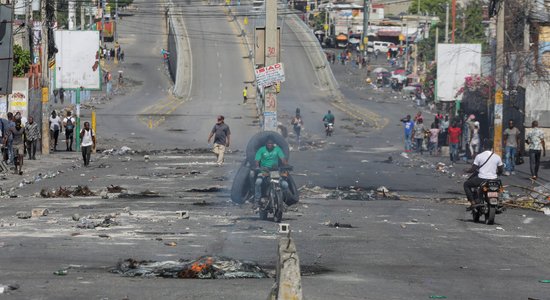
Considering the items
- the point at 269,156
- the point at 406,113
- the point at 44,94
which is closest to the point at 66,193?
the point at 269,156

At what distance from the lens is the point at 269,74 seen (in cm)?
2898

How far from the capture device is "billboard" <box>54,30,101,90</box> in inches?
2133

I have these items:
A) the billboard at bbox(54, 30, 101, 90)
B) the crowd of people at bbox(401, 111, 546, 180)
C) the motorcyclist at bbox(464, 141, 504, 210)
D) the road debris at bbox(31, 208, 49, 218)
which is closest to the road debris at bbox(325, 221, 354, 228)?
the motorcyclist at bbox(464, 141, 504, 210)

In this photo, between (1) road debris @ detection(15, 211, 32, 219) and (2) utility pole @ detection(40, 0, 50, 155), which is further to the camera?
(2) utility pole @ detection(40, 0, 50, 155)

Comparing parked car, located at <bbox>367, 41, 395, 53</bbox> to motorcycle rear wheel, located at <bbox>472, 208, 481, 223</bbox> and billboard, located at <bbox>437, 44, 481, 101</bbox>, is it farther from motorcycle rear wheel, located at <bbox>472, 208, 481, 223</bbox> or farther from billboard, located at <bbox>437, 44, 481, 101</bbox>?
motorcycle rear wheel, located at <bbox>472, 208, 481, 223</bbox>

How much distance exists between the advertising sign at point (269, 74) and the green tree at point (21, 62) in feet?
79.8

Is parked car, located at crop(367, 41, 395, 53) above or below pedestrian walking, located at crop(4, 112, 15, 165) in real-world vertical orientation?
above

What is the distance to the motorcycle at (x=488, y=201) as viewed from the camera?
21.3 metres

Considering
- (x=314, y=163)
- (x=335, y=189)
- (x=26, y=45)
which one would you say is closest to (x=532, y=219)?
(x=335, y=189)

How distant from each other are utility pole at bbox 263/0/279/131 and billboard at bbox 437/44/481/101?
25056 mm

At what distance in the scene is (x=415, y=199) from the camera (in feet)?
89.8

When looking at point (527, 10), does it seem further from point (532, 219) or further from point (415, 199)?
point (532, 219)

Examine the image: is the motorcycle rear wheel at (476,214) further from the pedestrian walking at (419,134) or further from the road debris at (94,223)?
the pedestrian walking at (419,134)

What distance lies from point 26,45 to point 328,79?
4952cm
